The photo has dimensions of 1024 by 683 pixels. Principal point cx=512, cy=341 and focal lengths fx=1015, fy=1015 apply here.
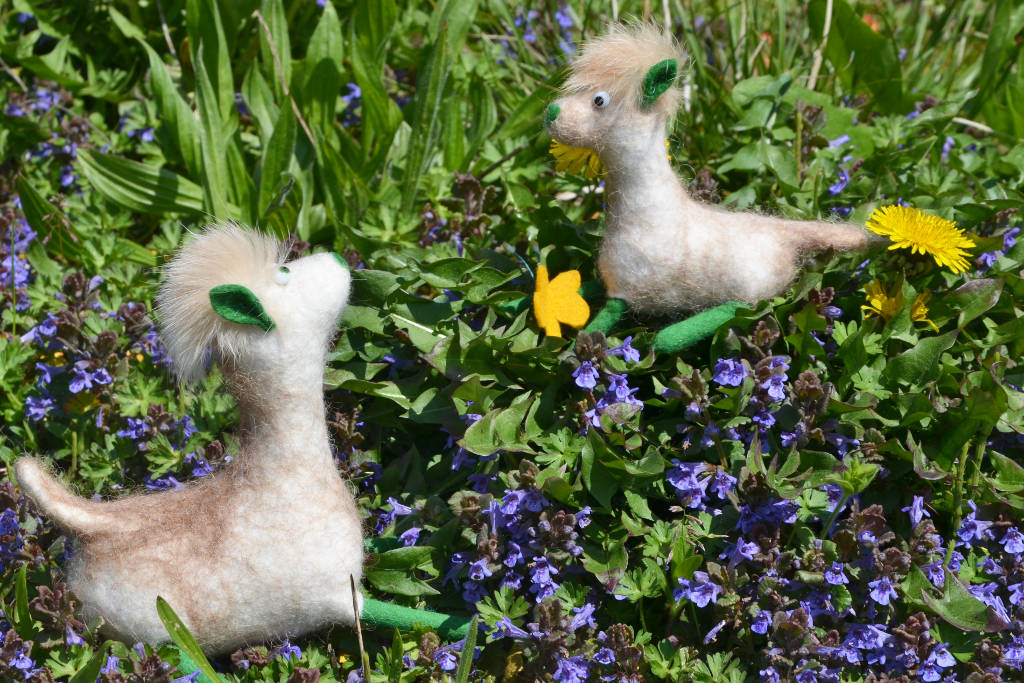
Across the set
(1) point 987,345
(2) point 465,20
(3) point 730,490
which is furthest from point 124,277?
(1) point 987,345

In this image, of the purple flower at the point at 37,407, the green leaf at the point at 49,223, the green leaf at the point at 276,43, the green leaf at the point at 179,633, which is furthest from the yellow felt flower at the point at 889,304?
the green leaf at the point at 49,223

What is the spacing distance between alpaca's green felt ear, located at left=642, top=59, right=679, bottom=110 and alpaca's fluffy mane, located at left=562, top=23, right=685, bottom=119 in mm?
Answer: 24

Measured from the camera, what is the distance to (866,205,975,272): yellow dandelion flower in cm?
216

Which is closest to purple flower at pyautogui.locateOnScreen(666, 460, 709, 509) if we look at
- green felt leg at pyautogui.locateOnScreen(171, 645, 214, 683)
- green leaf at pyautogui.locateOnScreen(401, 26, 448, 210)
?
green felt leg at pyautogui.locateOnScreen(171, 645, 214, 683)

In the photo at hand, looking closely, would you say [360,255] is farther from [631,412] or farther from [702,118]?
[702,118]

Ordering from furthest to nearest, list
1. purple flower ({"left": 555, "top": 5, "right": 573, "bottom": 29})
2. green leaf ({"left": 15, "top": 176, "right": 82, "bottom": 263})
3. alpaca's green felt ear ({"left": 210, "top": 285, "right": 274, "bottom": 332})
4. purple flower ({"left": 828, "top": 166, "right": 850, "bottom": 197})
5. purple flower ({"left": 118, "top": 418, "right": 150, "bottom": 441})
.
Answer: purple flower ({"left": 555, "top": 5, "right": 573, "bottom": 29})
green leaf ({"left": 15, "top": 176, "right": 82, "bottom": 263})
purple flower ({"left": 828, "top": 166, "right": 850, "bottom": 197})
purple flower ({"left": 118, "top": 418, "right": 150, "bottom": 441})
alpaca's green felt ear ({"left": 210, "top": 285, "right": 274, "bottom": 332})

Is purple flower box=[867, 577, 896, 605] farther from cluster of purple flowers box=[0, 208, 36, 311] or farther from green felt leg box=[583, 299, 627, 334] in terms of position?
cluster of purple flowers box=[0, 208, 36, 311]

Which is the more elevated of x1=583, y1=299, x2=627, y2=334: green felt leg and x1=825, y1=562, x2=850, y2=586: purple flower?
x1=583, y1=299, x2=627, y2=334: green felt leg

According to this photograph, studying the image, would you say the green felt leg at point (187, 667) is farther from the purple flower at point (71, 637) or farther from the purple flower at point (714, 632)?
the purple flower at point (714, 632)

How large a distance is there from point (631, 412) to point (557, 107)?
636 mm

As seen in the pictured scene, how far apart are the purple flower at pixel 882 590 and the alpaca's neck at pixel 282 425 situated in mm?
1079

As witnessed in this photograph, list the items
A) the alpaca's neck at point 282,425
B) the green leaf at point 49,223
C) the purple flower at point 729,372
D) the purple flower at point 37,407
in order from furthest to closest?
the green leaf at point 49,223, the purple flower at point 37,407, the purple flower at point 729,372, the alpaca's neck at point 282,425

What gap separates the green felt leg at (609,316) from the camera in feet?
7.08

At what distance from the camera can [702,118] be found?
3.17m
